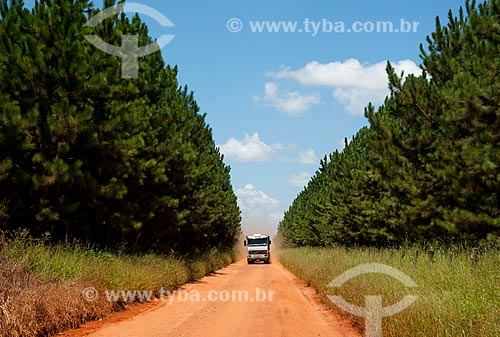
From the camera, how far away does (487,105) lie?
1591 cm

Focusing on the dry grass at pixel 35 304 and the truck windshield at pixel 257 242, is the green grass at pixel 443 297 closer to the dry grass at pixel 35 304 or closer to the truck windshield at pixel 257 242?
the dry grass at pixel 35 304

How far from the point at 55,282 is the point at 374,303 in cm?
700

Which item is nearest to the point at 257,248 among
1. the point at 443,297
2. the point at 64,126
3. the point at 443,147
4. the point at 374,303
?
the point at 443,147

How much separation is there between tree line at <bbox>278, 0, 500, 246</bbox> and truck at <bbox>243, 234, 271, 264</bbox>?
27302mm

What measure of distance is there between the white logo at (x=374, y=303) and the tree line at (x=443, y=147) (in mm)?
4137

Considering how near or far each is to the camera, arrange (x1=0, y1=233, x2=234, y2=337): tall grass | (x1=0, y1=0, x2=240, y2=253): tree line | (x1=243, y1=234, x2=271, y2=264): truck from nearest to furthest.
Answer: (x1=0, y1=233, x2=234, y2=337): tall grass
(x1=0, y1=0, x2=240, y2=253): tree line
(x1=243, y1=234, x2=271, y2=264): truck

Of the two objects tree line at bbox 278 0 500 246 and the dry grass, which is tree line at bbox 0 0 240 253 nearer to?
the dry grass

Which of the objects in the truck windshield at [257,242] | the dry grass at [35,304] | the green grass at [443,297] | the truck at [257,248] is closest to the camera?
the green grass at [443,297]

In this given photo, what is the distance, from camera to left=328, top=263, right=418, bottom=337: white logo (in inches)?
370

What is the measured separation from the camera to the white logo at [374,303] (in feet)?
30.8

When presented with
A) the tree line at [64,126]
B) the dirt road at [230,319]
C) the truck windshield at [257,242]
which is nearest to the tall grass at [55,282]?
the dirt road at [230,319]


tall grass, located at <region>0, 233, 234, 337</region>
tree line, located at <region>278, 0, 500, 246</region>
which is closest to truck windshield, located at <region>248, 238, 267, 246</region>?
tree line, located at <region>278, 0, 500, 246</region>

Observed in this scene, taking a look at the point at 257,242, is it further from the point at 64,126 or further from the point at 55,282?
the point at 55,282

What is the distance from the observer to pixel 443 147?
745 inches
